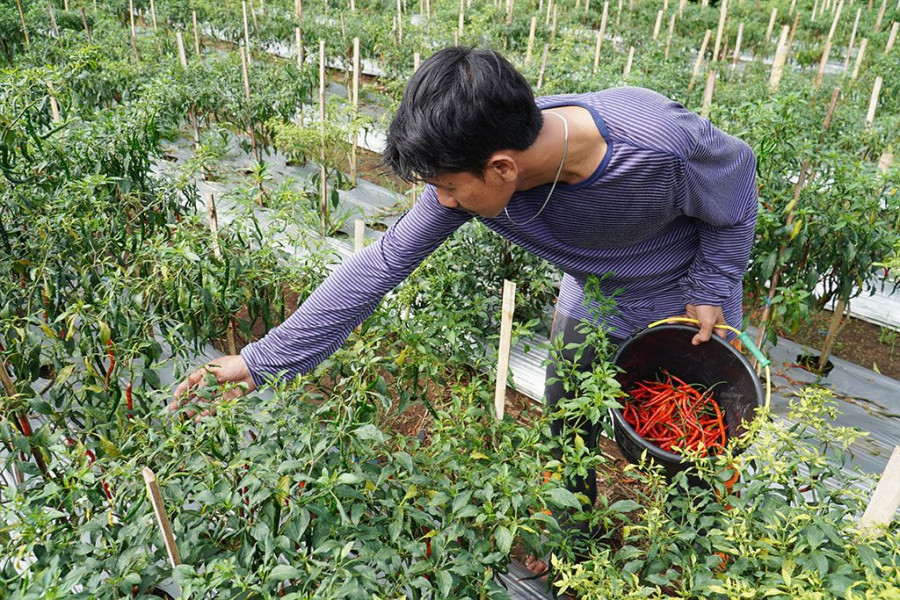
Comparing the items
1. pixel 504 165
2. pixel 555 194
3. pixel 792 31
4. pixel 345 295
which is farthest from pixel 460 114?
pixel 792 31

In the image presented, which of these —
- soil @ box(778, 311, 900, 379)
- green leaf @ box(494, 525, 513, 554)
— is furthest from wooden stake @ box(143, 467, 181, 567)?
soil @ box(778, 311, 900, 379)

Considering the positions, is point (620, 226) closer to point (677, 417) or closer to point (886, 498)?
point (677, 417)

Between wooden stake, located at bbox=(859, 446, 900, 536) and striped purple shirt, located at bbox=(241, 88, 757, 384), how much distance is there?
0.51 m

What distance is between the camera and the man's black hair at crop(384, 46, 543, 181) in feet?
3.61

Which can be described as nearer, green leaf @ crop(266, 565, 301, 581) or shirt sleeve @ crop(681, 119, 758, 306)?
green leaf @ crop(266, 565, 301, 581)

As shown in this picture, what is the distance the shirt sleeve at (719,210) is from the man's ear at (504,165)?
0.37 metres

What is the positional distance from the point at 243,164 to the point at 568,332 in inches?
158

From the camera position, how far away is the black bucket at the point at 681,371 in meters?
1.51

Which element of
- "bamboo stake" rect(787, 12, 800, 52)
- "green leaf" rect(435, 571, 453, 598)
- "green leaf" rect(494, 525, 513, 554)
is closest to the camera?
"green leaf" rect(435, 571, 453, 598)

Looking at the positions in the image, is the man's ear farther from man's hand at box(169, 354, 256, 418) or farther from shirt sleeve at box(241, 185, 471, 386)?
man's hand at box(169, 354, 256, 418)

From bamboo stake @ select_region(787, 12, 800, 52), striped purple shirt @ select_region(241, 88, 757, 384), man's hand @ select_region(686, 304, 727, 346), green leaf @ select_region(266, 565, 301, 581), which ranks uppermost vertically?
striped purple shirt @ select_region(241, 88, 757, 384)

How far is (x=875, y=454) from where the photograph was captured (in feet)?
8.53

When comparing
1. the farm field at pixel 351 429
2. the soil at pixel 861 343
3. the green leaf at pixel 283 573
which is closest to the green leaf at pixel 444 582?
the farm field at pixel 351 429

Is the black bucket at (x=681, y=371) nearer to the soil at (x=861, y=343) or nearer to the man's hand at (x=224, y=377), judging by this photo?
the man's hand at (x=224, y=377)
